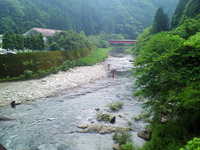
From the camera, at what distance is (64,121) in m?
10.7

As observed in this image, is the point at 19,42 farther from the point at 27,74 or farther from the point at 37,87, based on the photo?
the point at 37,87

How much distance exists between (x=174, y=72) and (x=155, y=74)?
97 centimetres

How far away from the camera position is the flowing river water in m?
8.30

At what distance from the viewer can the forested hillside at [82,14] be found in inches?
2109

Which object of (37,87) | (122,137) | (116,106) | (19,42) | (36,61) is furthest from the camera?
(19,42)

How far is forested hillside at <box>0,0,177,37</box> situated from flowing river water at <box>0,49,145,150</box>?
39.5 metres

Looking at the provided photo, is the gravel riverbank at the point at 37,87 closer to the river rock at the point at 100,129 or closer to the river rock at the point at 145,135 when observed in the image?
the river rock at the point at 100,129

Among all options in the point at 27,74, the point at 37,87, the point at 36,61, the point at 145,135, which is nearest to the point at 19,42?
the point at 36,61

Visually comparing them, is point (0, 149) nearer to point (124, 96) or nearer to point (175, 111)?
point (175, 111)

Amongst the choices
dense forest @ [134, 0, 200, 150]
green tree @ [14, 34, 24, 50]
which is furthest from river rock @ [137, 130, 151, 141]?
green tree @ [14, 34, 24, 50]

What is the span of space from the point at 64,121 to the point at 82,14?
3483 inches

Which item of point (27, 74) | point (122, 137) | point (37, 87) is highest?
point (27, 74)

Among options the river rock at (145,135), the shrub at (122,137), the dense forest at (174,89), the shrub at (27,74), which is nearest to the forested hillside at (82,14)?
the shrub at (27,74)

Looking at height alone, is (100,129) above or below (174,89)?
below
